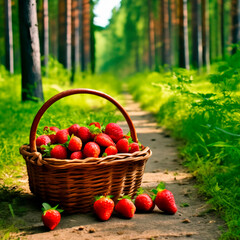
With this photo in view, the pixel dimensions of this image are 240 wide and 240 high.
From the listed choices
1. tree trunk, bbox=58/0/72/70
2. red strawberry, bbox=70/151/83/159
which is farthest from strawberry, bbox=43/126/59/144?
tree trunk, bbox=58/0/72/70

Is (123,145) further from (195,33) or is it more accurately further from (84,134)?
(195,33)

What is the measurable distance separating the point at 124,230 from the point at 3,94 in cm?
661

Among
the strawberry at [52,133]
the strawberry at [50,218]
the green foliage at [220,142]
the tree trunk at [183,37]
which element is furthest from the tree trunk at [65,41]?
the strawberry at [50,218]

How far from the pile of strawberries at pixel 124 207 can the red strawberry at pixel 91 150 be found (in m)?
0.37

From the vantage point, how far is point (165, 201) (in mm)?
2789

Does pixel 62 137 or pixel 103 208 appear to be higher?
pixel 62 137

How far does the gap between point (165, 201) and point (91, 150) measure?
780 millimetres

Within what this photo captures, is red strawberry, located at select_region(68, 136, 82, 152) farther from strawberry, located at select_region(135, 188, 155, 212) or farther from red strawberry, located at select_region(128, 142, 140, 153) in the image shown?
strawberry, located at select_region(135, 188, 155, 212)

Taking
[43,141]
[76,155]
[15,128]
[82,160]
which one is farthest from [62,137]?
[15,128]

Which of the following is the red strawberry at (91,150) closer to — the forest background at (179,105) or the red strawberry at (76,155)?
the red strawberry at (76,155)

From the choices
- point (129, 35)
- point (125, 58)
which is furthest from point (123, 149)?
point (125, 58)

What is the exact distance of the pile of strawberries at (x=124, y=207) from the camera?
2512 mm

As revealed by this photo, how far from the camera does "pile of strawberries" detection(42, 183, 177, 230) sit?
251cm

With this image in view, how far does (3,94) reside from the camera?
8.23m
